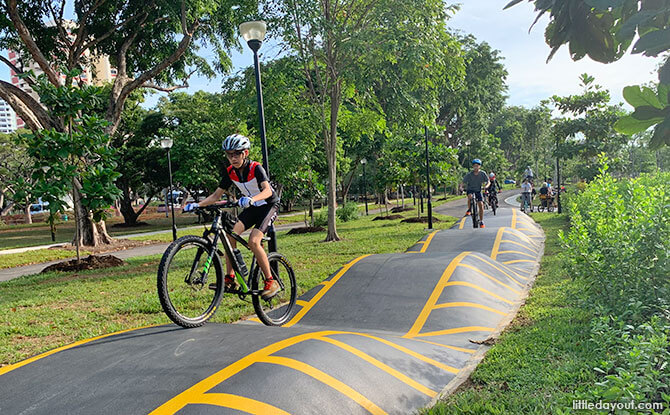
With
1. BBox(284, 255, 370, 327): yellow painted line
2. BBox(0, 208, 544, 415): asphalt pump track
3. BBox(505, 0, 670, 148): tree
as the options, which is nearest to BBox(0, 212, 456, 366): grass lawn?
BBox(284, 255, 370, 327): yellow painted line

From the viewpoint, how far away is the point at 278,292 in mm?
5688

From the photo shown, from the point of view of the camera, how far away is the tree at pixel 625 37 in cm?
176

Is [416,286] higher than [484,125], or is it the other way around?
[484,125]

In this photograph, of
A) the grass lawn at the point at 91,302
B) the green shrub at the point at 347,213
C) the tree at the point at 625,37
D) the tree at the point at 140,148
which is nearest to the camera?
the tree at the point at 625,37

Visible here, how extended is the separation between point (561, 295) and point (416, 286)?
2.05m

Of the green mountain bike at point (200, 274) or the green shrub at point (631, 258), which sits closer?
the green shrub at point (631, 258)

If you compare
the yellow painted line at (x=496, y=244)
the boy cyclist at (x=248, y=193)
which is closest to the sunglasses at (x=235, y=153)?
the boy cyclist at (x=248, y=193)

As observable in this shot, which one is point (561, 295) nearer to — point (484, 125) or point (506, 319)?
point (506, 319)

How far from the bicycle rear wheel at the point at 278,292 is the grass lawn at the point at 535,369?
2.77 m

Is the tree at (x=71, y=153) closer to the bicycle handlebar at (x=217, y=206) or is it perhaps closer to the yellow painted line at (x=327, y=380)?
the bicycle handlebar at (x=217, y=206)

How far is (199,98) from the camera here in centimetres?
3575

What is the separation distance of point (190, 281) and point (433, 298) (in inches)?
137

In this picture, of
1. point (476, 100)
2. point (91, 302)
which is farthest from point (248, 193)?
point (476, 100)

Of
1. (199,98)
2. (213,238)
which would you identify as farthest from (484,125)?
(213,238)
